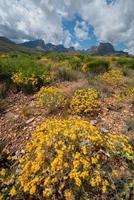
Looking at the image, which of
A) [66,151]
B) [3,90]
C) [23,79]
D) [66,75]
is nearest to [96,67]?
[66,75]

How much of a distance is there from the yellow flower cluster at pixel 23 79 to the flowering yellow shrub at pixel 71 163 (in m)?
3.95

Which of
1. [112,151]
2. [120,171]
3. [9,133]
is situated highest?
[112,151]

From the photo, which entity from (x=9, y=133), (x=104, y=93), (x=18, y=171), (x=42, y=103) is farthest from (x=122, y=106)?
(x=18, y=171)

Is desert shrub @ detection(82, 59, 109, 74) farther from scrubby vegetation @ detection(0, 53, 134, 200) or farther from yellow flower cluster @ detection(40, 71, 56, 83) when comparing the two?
scrubby vegetation @ detection(0, 53, 134, 200)

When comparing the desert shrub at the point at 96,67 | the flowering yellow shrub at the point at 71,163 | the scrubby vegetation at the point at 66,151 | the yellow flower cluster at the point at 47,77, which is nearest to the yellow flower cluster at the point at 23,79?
the yellow flower cluster at the point at 47,77

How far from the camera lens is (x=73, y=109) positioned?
576cm

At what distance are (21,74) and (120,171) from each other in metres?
5.16

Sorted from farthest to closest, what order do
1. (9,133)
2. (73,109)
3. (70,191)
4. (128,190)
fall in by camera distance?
(73,109)
(9,133)
(128,190)
(70,191)

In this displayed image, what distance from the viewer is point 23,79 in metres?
7.58

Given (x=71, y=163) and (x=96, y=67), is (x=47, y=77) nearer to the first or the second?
(x=96, y=67)

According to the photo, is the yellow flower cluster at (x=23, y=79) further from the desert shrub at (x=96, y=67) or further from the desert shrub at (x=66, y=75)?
the desert shrub at (x=96, y=67)

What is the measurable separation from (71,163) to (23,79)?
4918 mm

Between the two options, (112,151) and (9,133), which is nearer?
(112,151)

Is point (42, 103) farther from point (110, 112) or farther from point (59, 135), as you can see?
point (59, 135)
